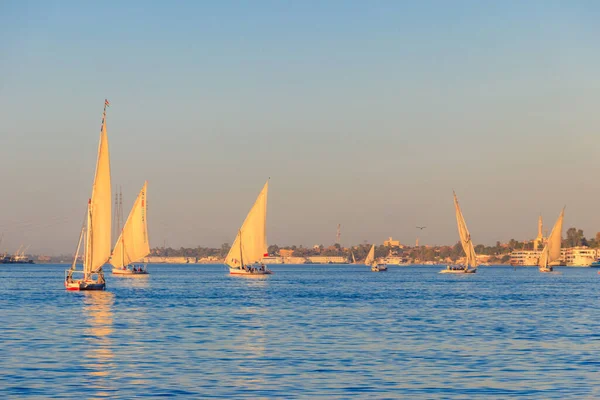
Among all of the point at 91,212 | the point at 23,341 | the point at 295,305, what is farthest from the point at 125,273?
the point at 23,341

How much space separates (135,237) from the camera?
16050 cm

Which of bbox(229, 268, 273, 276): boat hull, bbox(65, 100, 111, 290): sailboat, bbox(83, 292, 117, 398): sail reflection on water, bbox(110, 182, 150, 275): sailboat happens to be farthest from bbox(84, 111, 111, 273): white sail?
bbox(229, 268, 273, 276): boat hull

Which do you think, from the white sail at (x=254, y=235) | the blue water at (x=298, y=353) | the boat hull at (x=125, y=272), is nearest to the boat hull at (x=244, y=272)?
the white sail at (x=254, y=235)

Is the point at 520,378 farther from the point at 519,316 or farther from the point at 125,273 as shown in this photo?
the point at 125,273

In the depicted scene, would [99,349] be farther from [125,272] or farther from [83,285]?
[125,272]

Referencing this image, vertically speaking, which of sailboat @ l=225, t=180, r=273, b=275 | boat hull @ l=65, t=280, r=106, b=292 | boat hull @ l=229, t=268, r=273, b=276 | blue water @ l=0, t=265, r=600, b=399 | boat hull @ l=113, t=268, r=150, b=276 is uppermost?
sailboat @ l=225, t=180, r=273, b=275

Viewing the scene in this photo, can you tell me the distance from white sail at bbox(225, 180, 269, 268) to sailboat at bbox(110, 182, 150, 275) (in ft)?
47.8

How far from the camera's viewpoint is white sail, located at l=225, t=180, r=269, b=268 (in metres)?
149

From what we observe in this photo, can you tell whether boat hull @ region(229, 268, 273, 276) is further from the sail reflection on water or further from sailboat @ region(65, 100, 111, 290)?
the sail reflection on water

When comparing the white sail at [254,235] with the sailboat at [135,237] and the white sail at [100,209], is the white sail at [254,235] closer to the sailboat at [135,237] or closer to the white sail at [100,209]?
the sailboat at [135,237]

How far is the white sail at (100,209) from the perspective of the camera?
8788 centimetres

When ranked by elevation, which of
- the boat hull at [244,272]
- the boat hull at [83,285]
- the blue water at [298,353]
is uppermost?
the boat hull at [244,272]

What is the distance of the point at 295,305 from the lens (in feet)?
→ 261

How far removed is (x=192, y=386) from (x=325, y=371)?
18.0 ft
